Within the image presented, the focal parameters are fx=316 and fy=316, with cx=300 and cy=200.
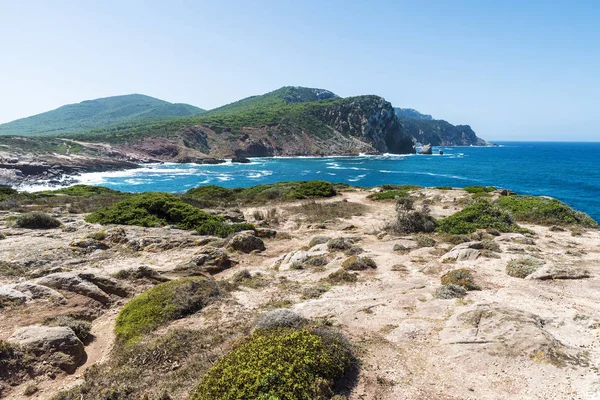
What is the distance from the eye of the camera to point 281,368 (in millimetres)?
5816

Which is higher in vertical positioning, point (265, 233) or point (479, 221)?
point (479, 221)

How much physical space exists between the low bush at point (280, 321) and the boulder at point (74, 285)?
5.98 metres

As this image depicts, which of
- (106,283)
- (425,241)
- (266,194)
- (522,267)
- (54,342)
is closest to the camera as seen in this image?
(54,342)

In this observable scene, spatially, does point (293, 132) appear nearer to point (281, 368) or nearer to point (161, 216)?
point (161, 216)

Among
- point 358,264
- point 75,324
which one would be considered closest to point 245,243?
point 358,264

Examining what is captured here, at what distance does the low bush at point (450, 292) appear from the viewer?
395 inches

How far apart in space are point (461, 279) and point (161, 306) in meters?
9.89

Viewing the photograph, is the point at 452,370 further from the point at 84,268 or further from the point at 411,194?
the point at 411,194

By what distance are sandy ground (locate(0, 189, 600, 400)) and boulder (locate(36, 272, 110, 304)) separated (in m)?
0.83

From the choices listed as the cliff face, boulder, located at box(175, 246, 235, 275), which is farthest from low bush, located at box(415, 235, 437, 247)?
the cliff face

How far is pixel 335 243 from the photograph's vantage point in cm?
1627

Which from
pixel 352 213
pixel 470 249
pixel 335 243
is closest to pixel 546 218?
pixel 470 249

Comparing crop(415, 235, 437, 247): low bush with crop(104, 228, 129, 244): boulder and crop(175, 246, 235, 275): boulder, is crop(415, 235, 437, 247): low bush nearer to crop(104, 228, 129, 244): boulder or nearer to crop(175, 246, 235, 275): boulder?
crop(175, 246, 235, 275): boulder

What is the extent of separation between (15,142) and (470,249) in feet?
419
